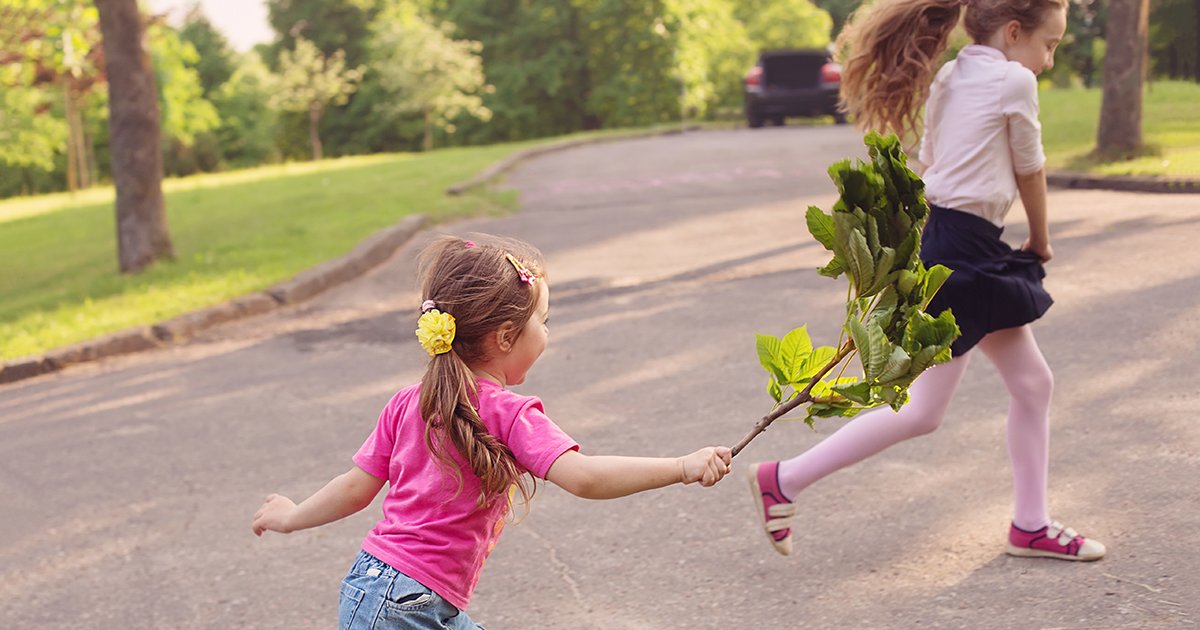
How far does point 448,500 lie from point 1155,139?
11.4 m

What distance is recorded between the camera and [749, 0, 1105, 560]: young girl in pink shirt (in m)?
3.80

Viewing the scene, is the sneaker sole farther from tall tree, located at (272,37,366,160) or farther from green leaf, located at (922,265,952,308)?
tall tree, located at (272,37,366,160)

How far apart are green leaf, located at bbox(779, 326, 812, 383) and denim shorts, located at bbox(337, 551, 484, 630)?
82 centimetres

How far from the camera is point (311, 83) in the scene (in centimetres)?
4806

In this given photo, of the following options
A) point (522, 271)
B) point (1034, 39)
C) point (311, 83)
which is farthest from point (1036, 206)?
point (311, 83)

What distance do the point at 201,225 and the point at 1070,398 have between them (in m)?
12.0

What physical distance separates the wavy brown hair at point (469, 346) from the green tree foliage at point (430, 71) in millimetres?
39211

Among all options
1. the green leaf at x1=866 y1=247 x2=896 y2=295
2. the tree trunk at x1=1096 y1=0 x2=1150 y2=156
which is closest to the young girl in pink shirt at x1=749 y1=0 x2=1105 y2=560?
the green leaf at x1=866 y1=247 x2=896 y2=295

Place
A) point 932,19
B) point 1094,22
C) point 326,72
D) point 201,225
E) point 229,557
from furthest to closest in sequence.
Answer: point 326,72 → point 1094,22 → point 201,225 → point 229,557 → point 932,19

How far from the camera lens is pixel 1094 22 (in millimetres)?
20922

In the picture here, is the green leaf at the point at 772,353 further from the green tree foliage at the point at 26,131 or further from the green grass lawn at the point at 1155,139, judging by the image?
the green tree foliage at the point at 26,131

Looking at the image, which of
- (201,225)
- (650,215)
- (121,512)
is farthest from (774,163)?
(121,512)

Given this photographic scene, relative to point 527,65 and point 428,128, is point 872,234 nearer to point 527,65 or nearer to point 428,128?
Answer: point 527,65

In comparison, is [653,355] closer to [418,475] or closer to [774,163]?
[418,475]
